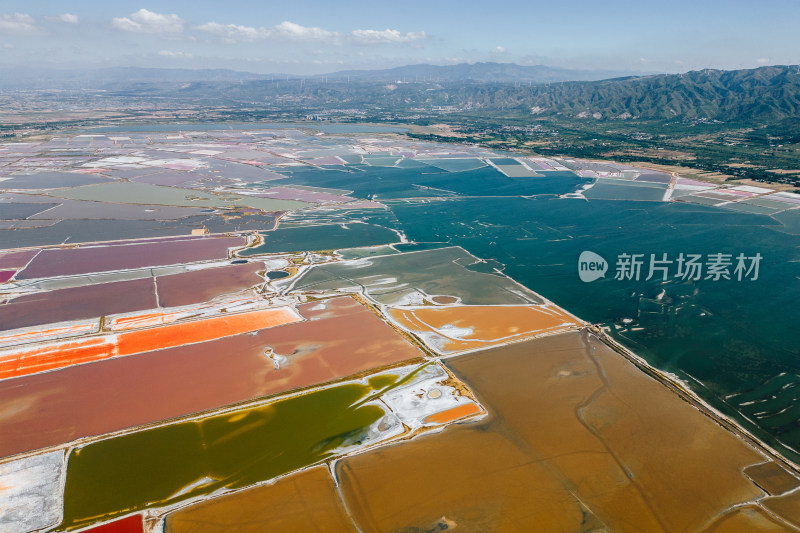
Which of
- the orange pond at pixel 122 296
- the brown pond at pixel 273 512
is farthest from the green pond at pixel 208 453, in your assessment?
the orange pond at pixel 122 296

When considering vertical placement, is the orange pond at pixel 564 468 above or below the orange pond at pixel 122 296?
below

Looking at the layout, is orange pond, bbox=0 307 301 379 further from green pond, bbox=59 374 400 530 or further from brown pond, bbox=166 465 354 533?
brown pond, bbox=166 465 354 533

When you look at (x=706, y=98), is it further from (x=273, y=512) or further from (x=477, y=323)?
(x=273, y=512)

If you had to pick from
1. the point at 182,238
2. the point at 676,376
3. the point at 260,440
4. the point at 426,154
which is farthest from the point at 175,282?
the point at 426,154

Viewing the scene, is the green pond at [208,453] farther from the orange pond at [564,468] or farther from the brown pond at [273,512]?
the orange pond at [564,468]

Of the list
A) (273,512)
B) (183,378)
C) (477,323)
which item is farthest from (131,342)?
(477,323)
